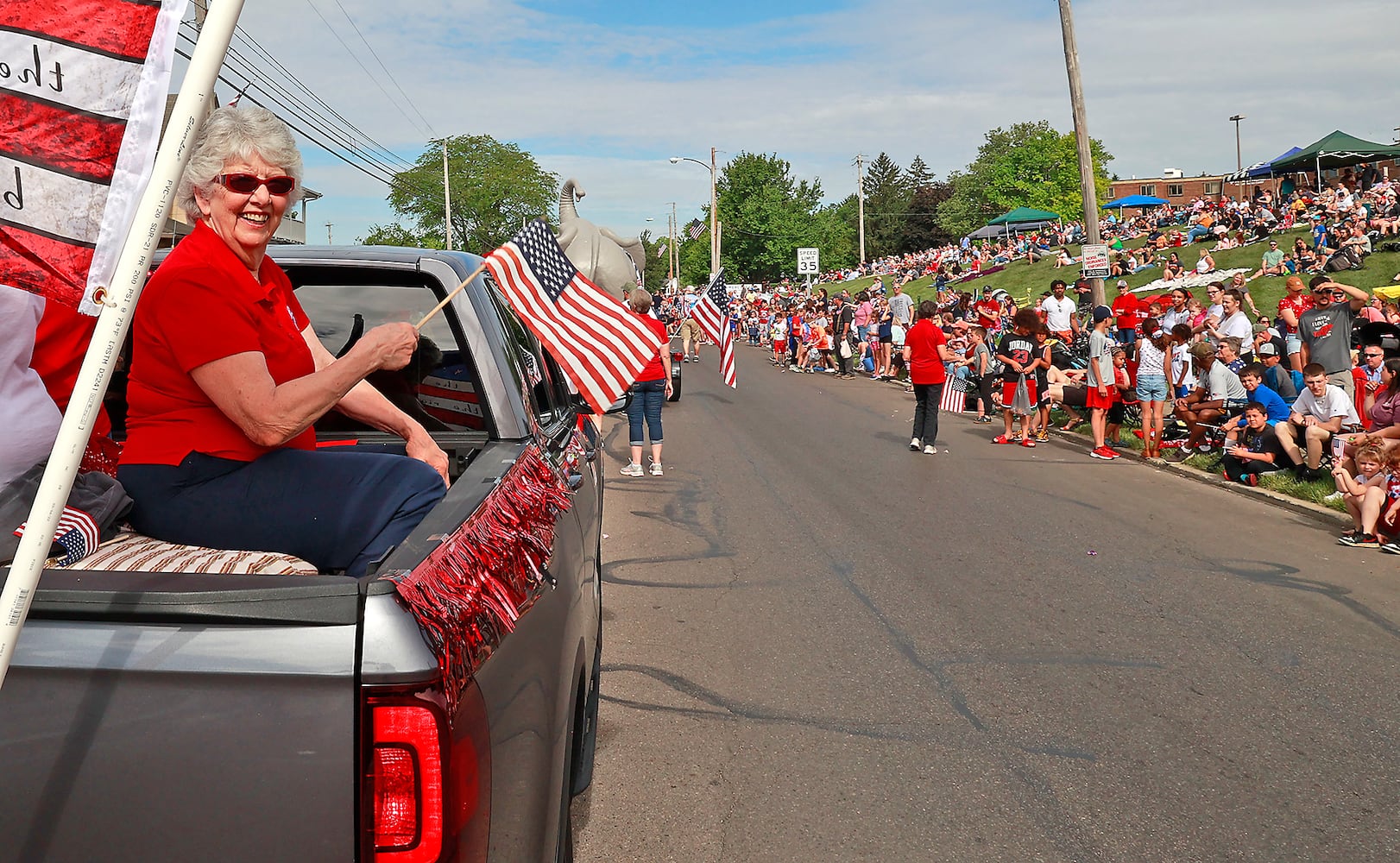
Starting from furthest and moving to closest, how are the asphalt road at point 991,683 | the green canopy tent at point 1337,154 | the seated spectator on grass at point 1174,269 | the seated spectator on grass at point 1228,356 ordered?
the green canopy tent at point 1337,154
the seated spectator on grass at point 1174,269
the seated spectator on grass at point 1228,356
the asphalt road at point 991,683

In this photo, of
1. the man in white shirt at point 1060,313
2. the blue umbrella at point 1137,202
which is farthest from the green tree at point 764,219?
the man in white shirt at point 1060,313

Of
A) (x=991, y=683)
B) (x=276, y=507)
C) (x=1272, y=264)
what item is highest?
(x=1272, y=264)

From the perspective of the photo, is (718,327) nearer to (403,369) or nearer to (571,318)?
(571,318)

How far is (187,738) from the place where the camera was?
159 centimetres

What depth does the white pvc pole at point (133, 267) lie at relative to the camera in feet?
5.72

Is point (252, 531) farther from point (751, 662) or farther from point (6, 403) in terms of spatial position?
point (751, 662)

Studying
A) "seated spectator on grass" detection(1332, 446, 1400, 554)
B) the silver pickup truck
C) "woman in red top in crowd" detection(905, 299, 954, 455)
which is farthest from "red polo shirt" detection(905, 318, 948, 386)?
the silver pickup truck

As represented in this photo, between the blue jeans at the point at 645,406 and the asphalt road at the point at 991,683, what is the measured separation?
5.38ft

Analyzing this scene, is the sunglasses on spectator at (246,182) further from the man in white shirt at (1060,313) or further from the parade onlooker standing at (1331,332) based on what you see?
the man in white shirt at (1060,313)

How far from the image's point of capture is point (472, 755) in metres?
1.74

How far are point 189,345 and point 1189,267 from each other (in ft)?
116

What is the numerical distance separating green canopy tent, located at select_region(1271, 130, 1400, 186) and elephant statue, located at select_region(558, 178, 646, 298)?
3229 centimetres

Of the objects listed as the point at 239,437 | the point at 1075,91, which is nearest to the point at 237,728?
the point at 239,437

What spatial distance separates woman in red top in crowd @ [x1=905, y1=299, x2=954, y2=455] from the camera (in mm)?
13672
